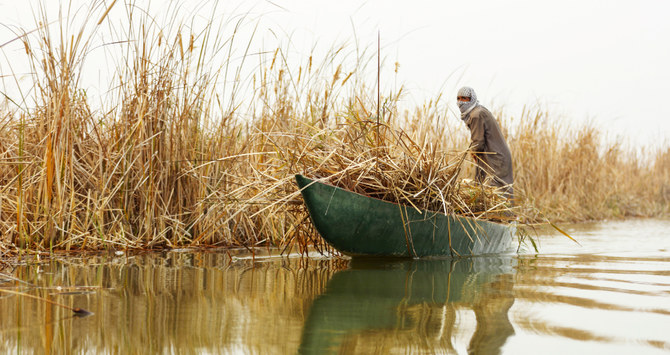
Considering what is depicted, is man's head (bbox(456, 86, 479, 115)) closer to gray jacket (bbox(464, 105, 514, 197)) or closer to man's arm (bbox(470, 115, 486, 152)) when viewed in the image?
gray jacket (bbox(464, 105, 514, 197))

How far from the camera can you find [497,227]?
5.54 metres

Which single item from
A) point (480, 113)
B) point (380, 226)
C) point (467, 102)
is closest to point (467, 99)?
point (467, 102)

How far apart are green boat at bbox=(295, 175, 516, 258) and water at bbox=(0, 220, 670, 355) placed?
125 millimetres

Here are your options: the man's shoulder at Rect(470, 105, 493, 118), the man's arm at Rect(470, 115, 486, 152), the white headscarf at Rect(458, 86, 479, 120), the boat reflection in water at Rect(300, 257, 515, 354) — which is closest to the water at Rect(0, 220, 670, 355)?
the boat reflection in water at Rect(300, 257, 515, 354)

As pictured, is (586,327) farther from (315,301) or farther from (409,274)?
(409,274)

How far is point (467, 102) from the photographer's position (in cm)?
695

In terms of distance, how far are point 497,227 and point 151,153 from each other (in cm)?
283

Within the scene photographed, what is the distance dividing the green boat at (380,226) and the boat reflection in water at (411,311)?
0.61 ft

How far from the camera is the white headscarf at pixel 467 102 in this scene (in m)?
6.93

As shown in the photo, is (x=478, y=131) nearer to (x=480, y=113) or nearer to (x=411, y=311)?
(x=480, y=113)

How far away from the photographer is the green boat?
14.8ft

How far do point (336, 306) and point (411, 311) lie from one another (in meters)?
0.36

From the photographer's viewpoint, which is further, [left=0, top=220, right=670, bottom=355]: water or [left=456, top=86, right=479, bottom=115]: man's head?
[left=456, top=86, right=479, bottom=115]: man's head

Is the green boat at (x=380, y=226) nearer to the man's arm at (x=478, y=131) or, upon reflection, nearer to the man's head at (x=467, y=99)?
the man's arm at (x=478, y=131)
